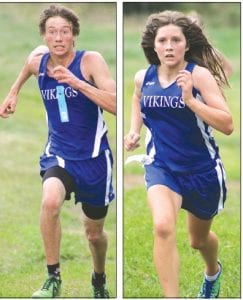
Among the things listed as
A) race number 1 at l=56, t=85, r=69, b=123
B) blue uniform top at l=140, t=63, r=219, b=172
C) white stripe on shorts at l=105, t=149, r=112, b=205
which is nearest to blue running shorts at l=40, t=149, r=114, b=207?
white stripe on shorts at l=105, t=149, r=112, b=205

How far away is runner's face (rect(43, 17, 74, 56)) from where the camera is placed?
5.44 meters

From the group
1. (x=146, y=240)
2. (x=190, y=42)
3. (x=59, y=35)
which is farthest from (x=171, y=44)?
(x=146, y=240)

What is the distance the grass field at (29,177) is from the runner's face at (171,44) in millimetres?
427

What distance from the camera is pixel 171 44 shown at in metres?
5.23

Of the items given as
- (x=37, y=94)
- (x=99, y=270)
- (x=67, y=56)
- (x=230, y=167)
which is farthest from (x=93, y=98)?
(x=230, y=167)

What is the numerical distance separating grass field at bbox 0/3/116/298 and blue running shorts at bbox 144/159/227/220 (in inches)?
24.3

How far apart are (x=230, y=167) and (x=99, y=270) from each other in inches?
141

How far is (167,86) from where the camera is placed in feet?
17.2

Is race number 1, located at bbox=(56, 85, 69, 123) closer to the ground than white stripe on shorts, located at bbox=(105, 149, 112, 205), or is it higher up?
higher up

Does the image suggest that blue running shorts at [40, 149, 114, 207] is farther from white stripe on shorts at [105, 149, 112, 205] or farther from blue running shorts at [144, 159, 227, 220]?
blue running shorts at [144, 159, 227, 220]

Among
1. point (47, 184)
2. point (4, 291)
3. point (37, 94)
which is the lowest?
point (4, 291)

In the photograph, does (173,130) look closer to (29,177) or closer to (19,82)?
(19,82)

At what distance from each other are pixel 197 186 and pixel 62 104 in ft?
2.27

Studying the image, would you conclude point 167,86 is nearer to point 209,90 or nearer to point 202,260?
point 209,90
